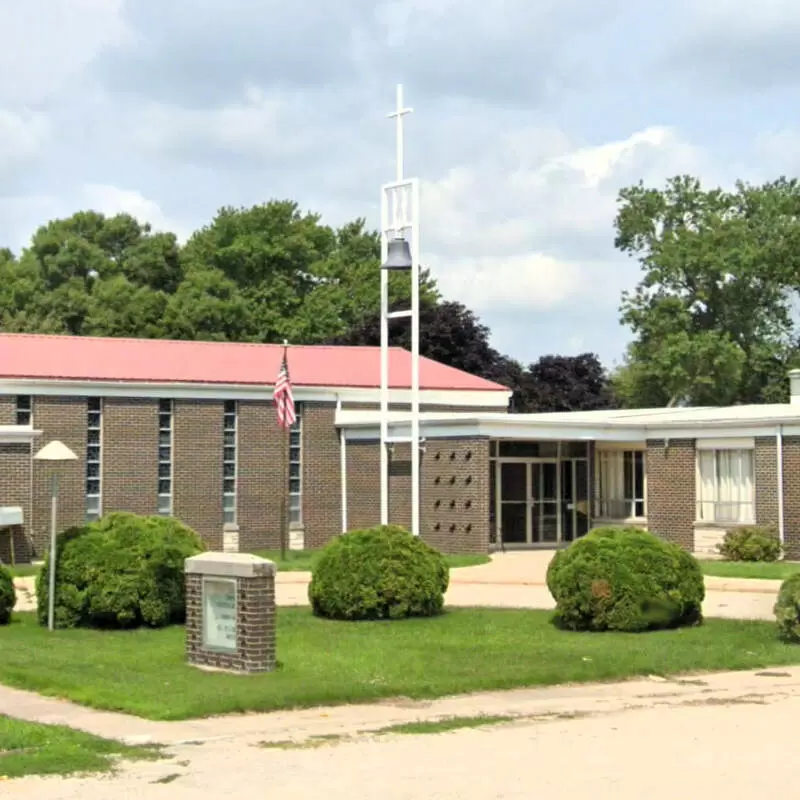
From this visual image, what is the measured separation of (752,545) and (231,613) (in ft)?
66.1

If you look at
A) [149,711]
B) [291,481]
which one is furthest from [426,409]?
[149,711]

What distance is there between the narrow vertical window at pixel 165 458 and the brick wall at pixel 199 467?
0.51 feet

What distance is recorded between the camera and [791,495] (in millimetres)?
34750

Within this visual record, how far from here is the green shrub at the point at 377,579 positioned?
21422mm

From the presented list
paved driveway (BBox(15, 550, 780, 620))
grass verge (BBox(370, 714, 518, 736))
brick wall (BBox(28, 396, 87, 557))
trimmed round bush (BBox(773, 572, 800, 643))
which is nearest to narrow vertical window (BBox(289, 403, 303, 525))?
brick wall (BBox(28, 396, 87, 557))

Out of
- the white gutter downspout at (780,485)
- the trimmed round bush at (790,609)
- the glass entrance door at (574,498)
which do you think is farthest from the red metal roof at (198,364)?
the trimmed round bush at (790,609)

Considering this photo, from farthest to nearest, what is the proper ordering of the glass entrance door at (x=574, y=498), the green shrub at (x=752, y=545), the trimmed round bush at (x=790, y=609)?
the glass entrance door at (x=574, y=498)
the green shrub at (x=752, y=545)
the trimmed round bush at (x=790, y=609)

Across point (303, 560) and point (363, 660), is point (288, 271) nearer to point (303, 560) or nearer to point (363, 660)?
point (303, 560)

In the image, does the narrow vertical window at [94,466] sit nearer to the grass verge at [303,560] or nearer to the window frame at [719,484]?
the grass verge at [303,560]

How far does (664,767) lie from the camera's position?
445 inches

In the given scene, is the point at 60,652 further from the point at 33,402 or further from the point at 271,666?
the point at 33,402

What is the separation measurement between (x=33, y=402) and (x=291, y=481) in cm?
784

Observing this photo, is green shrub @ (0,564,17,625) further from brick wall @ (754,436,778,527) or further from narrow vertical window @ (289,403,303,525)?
narrow vertical window @ (289,403,303,525)

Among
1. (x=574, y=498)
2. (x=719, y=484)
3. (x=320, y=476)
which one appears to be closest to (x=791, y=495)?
(x=719, y=484)
